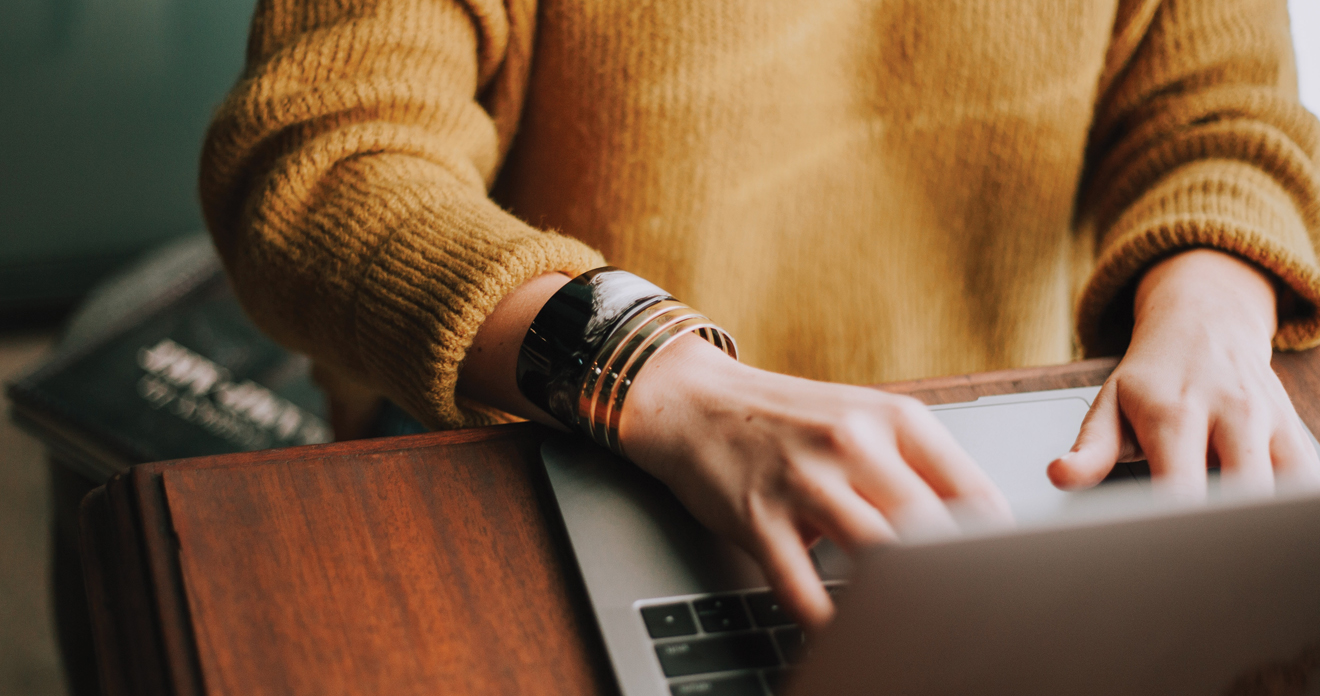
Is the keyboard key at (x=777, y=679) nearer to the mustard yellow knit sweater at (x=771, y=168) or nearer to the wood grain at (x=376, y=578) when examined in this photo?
the wood grain at (x=376, y=578)

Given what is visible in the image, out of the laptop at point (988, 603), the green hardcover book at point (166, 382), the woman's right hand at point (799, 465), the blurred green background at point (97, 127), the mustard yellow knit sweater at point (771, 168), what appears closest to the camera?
the laptop at point (988, 603)

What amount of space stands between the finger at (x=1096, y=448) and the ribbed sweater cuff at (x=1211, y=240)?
0.13m

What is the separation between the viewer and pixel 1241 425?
0.41m

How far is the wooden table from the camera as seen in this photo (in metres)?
0.30

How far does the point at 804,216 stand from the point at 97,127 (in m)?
1.41

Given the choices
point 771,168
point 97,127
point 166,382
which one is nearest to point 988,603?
point 771,168

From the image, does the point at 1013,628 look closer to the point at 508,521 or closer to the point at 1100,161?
the point at 508,521

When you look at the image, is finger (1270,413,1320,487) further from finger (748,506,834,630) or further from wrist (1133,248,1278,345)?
finger (748,506,834,630)

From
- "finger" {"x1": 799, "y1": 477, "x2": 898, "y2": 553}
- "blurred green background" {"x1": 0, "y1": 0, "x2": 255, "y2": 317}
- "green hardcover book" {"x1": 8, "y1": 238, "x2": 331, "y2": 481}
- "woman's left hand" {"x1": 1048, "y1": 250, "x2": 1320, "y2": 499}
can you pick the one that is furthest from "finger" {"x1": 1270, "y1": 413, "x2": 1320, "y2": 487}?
"blurred green background" {"x1": 0, "y1": 0, "x2": 255, "y2": 317}

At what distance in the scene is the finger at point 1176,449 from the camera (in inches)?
15.4

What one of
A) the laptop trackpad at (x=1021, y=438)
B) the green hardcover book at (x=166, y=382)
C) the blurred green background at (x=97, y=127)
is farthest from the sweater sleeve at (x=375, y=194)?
the blurred green background at (x=97, y=127)

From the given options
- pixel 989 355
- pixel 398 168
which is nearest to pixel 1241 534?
pixel 398 168

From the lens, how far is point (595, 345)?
399 mm

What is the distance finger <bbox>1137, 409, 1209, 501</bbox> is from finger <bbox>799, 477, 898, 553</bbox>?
16cm
